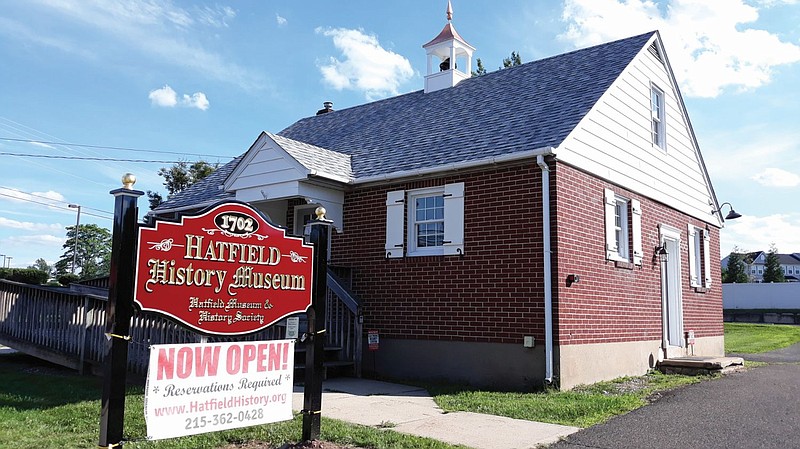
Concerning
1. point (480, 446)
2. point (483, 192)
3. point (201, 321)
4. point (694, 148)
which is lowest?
point (480, 446)

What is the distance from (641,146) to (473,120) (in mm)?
3659

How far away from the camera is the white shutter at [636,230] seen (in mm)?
12531

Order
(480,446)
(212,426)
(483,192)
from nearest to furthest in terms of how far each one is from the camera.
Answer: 1. (212,426)
2. (480,446)
3. (483,192)

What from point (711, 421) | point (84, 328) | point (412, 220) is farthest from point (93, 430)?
point (711, 421)

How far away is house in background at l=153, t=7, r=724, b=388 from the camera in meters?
10.2

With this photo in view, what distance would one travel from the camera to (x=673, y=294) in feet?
47.7

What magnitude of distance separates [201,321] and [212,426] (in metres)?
0.83

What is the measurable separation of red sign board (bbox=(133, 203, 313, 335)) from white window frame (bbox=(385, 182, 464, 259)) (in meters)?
5.30

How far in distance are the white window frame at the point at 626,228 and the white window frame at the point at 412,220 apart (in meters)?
3.09

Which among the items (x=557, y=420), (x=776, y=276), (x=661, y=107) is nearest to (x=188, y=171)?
(x=661, y=107)

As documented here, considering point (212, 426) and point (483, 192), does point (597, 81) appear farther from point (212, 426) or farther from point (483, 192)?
point (212, 426)

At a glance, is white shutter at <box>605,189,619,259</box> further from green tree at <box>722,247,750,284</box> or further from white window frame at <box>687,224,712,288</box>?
green tree at <box>722,247,750,284</box>

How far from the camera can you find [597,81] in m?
12.4

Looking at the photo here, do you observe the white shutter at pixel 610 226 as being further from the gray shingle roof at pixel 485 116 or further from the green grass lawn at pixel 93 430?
the green grass lawn at pixel 93 430
